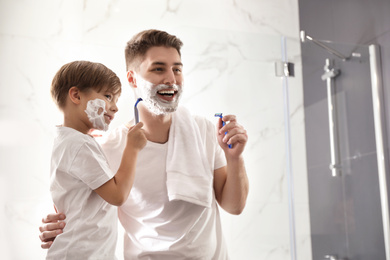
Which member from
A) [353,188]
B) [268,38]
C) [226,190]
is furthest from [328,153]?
[226,190]

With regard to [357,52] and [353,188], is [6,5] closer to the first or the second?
[357,52]

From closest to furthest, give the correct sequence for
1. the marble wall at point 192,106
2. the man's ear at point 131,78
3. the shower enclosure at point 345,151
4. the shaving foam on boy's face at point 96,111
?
the shaving foam on boy's face at point 96,111
the man's ear at point 131,78
the marble wall at point 192,106
the shower enclosure at point 345,151

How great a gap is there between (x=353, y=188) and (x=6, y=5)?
173cm

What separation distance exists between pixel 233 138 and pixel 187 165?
0.17m

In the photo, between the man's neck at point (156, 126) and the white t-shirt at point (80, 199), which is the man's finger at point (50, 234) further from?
the man's neck at point (156, 126)

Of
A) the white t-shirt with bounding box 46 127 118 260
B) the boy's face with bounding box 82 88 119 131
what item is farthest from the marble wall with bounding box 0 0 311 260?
the white t-shirt with bounding box 46 127 118 260

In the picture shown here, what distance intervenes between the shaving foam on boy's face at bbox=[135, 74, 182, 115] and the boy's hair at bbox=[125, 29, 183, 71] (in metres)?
0.11

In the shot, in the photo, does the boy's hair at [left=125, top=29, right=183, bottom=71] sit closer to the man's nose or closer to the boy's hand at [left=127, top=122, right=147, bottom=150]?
the man's nose

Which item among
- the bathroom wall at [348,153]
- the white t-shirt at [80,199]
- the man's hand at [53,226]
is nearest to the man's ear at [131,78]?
the white t-shirt at [80,199]

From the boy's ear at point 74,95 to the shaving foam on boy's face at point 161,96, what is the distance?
281mm

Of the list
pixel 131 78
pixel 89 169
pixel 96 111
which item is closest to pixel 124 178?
pixel 89 169

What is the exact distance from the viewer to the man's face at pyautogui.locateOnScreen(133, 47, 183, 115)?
4.76ft

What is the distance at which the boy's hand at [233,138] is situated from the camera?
54.4 inches

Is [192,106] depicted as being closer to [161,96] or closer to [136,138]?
[161,96]
